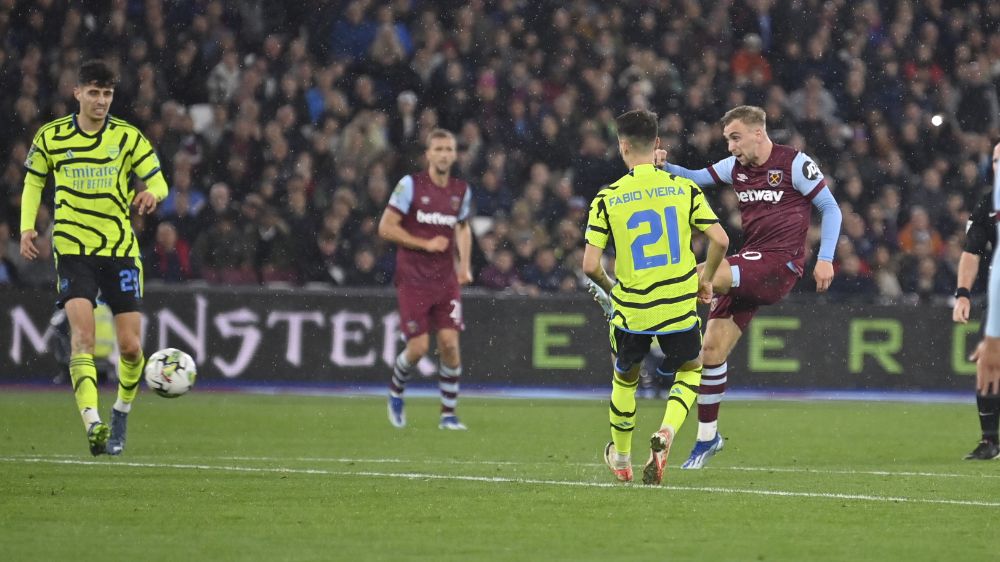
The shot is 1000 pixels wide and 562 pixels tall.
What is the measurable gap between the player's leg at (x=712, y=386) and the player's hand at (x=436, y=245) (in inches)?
144

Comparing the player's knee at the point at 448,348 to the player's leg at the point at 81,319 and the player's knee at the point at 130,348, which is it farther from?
the player's leg at the point at 81,319

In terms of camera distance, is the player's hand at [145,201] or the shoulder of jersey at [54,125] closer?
the player's hand at [145,201]

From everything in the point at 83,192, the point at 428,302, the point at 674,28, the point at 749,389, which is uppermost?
the point at 674,28

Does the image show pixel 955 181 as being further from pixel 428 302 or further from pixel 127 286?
pixel 127 286

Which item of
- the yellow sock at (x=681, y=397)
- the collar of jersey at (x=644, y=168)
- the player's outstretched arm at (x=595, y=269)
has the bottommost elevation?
the yellow sock at (x=681, y=397)

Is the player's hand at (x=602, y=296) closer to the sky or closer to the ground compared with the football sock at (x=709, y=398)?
closer to the sky

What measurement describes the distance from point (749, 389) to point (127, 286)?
30.6ft

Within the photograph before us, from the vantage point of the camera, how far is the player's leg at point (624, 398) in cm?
864

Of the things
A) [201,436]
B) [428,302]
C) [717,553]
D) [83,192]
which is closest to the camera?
[717,553]

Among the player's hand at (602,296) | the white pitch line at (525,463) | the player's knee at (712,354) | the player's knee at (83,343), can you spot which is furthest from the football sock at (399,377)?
the player's hand at (602,296)

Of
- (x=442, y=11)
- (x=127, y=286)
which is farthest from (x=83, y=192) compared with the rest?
(x=442, y=11)

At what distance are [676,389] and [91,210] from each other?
3.75 metres

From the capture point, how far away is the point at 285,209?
18875 millimetres

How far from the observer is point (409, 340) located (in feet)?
45.0
